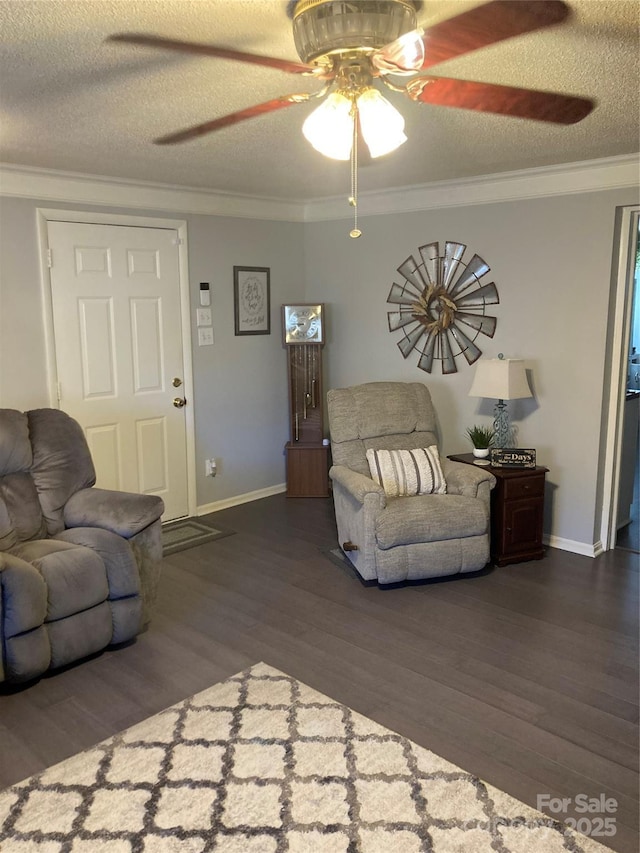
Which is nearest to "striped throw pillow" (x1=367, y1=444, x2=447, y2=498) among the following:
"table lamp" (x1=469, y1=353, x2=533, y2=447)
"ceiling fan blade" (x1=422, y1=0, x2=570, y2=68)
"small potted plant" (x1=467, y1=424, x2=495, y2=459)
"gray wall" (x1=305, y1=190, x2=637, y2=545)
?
"small potted plant" (x1=467, y1=424, x2=495, y2=459)

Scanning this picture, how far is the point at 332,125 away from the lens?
183cm

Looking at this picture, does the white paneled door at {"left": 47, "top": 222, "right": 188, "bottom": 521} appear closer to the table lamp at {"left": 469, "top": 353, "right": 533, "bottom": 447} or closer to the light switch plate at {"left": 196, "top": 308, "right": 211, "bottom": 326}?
the light switch plate at {"left": 196, "top": 308, "right": 211, "bottom": 326}

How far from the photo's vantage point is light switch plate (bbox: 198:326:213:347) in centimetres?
493

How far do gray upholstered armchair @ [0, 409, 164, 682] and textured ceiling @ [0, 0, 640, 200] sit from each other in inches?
58.7

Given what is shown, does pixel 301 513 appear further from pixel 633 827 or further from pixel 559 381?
pixel 633 827

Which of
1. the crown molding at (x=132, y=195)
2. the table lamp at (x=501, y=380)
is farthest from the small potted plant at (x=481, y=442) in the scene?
the crown molding at (x=132, y=195)

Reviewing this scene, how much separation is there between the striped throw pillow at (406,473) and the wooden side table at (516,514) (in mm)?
327

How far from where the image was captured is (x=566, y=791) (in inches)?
85.6

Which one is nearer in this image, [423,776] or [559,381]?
[423,776]

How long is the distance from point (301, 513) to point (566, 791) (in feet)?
10.1

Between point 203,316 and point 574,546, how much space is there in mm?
2938

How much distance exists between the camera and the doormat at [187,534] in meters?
4.38

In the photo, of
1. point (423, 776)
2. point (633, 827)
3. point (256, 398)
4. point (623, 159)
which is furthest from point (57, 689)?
point (623, 159)

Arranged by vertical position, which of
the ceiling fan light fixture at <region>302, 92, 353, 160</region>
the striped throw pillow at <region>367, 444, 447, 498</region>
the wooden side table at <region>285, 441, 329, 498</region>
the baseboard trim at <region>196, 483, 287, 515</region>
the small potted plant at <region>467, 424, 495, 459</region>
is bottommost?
the baseboard trim at <region>196, 483, 287, 515</region>
